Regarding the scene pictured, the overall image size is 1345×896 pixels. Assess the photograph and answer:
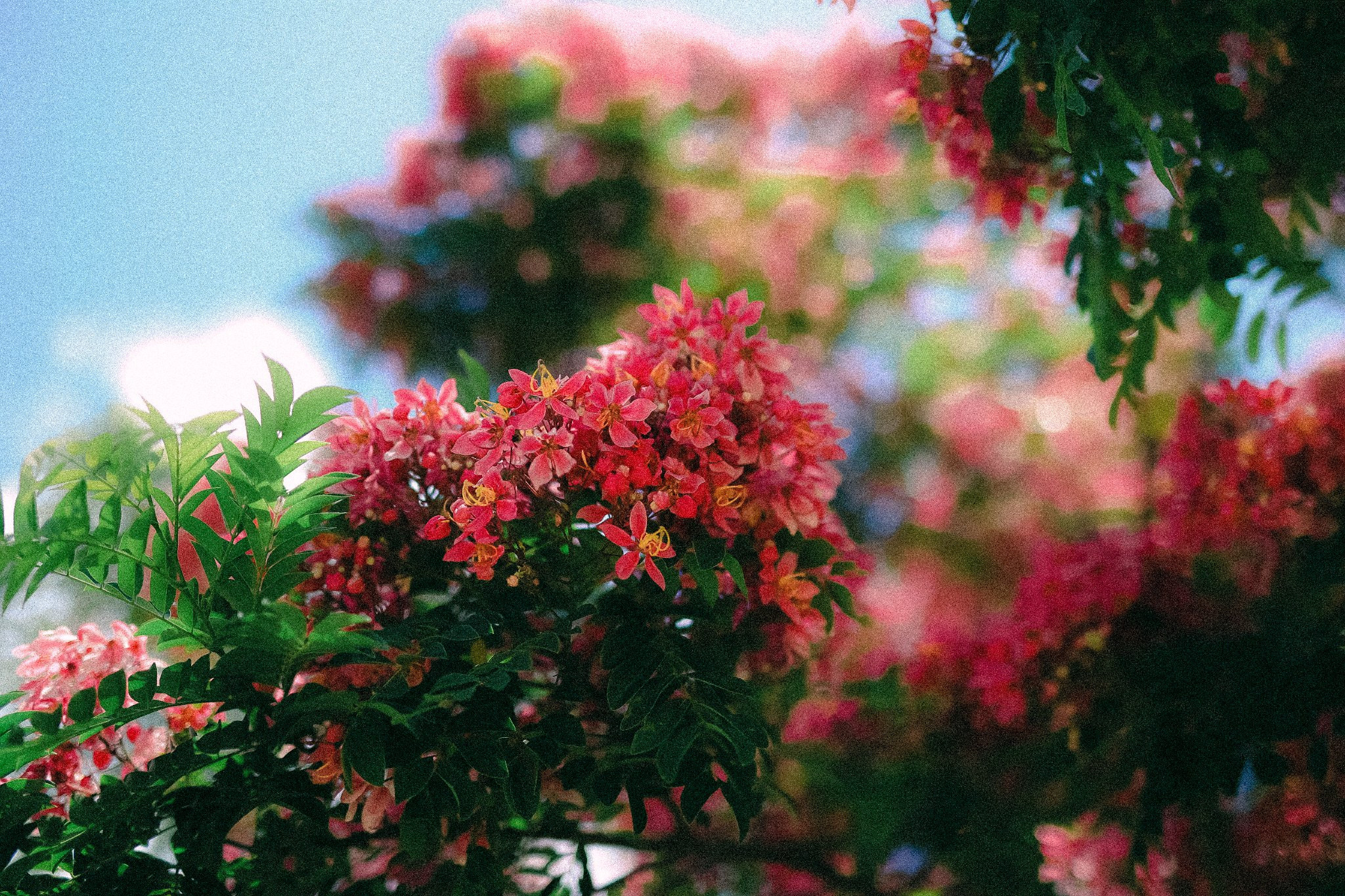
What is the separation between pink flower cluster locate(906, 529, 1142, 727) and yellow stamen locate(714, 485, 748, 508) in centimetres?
99

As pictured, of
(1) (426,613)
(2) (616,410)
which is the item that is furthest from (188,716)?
(2) (616,410)

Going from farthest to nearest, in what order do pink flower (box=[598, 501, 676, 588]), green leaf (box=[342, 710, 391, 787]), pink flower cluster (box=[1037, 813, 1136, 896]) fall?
pink flower cluster (box=[1037, 813, 1136, 896]) < pink flower (box=[598, 501, 676, 588]) < green leaf (box=[342, 710, 391, 787])

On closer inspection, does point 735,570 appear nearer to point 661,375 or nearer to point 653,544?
point 653,544

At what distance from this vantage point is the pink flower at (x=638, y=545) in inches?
43.9

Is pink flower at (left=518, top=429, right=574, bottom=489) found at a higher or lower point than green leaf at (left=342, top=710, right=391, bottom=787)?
higher

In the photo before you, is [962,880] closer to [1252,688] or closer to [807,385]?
[1252,688]

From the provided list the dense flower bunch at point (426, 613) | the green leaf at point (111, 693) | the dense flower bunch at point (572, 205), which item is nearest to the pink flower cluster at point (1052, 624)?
the dense flower bunch at point (426, 613)

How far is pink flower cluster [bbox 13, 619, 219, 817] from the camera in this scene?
123cm

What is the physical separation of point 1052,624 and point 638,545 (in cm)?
113

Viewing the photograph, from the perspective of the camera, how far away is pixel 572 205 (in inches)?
147

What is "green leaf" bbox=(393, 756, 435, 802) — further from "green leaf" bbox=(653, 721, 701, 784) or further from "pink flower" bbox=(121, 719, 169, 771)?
"pink flower" bbox=(121, 719, 169, 771)

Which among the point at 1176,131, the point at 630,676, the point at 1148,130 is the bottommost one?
the point at 630,676

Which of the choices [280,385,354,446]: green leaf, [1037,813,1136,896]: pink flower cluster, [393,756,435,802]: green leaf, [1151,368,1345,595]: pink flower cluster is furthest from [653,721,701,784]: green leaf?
[1037,813,1136,896]: pink flower cluster

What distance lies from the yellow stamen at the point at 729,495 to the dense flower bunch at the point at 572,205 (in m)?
2.50
